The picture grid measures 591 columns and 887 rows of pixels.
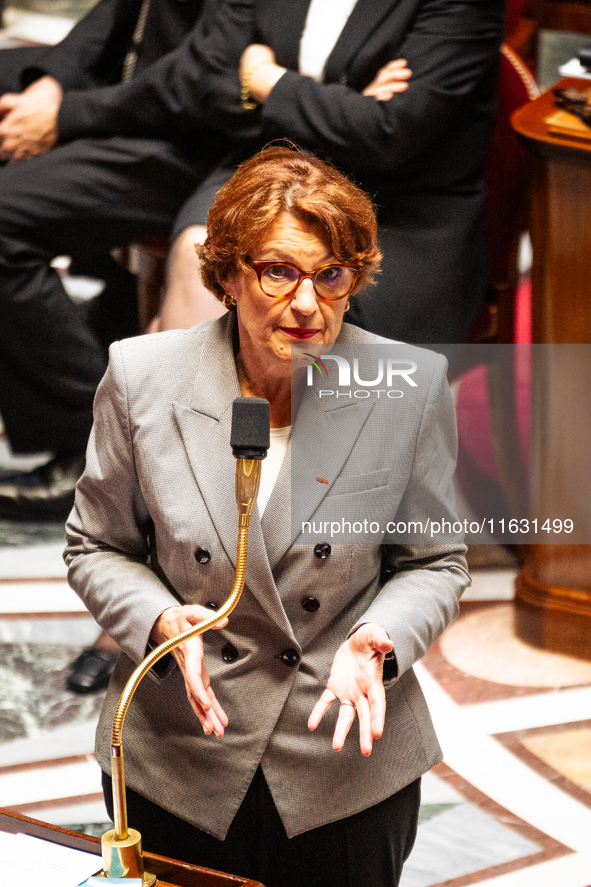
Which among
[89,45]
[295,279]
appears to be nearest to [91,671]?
[295,279]

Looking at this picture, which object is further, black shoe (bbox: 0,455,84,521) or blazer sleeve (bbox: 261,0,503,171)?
black shoe (bbox: 0,455,84,521)

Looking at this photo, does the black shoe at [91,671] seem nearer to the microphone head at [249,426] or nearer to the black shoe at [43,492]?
the black shoe at [43,492]

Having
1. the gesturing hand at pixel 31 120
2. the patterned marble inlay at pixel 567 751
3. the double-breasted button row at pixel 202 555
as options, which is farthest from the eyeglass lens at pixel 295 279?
the gesturing hand at pixel 31 120

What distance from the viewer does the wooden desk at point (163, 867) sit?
1275mm

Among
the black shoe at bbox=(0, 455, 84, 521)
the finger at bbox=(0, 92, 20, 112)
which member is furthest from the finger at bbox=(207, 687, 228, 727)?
the finger at bbox=(0, 92, 20, 112)

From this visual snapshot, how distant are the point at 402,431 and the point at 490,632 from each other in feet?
4.90

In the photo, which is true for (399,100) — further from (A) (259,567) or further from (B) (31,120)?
(A) (259,567)

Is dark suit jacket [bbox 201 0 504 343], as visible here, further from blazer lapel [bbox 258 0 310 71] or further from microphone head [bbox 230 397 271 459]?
microphone head [bbox 230 397 271 459]

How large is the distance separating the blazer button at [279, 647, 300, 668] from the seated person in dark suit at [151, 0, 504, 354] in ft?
3.85

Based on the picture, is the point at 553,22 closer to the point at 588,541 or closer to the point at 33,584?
the point at 588,541

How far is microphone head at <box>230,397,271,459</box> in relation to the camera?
46.0 inches

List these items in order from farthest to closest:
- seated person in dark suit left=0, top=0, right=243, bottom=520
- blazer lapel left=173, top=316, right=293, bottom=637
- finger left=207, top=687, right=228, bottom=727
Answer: seated person in dark suit left=0, top=0, right=243, bottom=520
blazer lapel left=173, top=316, right=293, bottom=637
finger left=207, top=687, right=228, bottom=727

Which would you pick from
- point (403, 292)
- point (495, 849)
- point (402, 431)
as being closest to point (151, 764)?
point (402, 431)

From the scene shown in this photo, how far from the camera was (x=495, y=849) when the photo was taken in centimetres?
214
